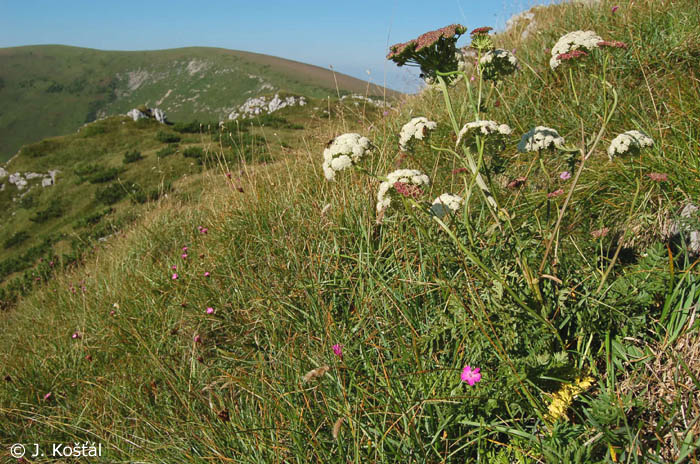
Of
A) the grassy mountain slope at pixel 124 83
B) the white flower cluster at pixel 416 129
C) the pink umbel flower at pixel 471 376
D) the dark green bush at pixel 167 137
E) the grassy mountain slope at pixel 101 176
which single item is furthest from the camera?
the grassy mountain slope at pixel 124 83

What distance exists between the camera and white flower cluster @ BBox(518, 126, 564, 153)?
1794 millimetres

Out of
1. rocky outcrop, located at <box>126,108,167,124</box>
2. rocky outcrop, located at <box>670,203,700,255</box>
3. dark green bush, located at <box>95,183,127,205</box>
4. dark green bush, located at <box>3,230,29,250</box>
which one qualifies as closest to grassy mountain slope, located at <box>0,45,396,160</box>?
rocky outcrop, located at <box>126,108,167,124</box>

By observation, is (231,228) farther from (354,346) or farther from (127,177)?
(127,177)

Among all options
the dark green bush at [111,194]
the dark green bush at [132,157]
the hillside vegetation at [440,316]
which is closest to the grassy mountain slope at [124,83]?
the dark green bush at [132,157]

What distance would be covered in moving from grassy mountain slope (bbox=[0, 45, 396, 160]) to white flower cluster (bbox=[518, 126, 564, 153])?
69938 millimetres

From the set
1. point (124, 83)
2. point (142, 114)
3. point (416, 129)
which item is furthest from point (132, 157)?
point (124, 83)

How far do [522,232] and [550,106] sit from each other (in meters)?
2.63

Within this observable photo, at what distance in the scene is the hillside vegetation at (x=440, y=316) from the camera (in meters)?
1.63

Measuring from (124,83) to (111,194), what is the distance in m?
123

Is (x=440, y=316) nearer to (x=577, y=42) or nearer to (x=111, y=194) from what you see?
(x=577, y=42)

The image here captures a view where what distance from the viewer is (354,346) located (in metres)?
2.11

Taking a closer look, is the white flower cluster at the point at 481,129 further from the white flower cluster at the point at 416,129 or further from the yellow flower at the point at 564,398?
the yellow flower at the point at 564,398

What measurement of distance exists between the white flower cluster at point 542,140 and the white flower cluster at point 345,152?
81cm

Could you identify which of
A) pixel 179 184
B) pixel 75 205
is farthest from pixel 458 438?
pixel 75 205
